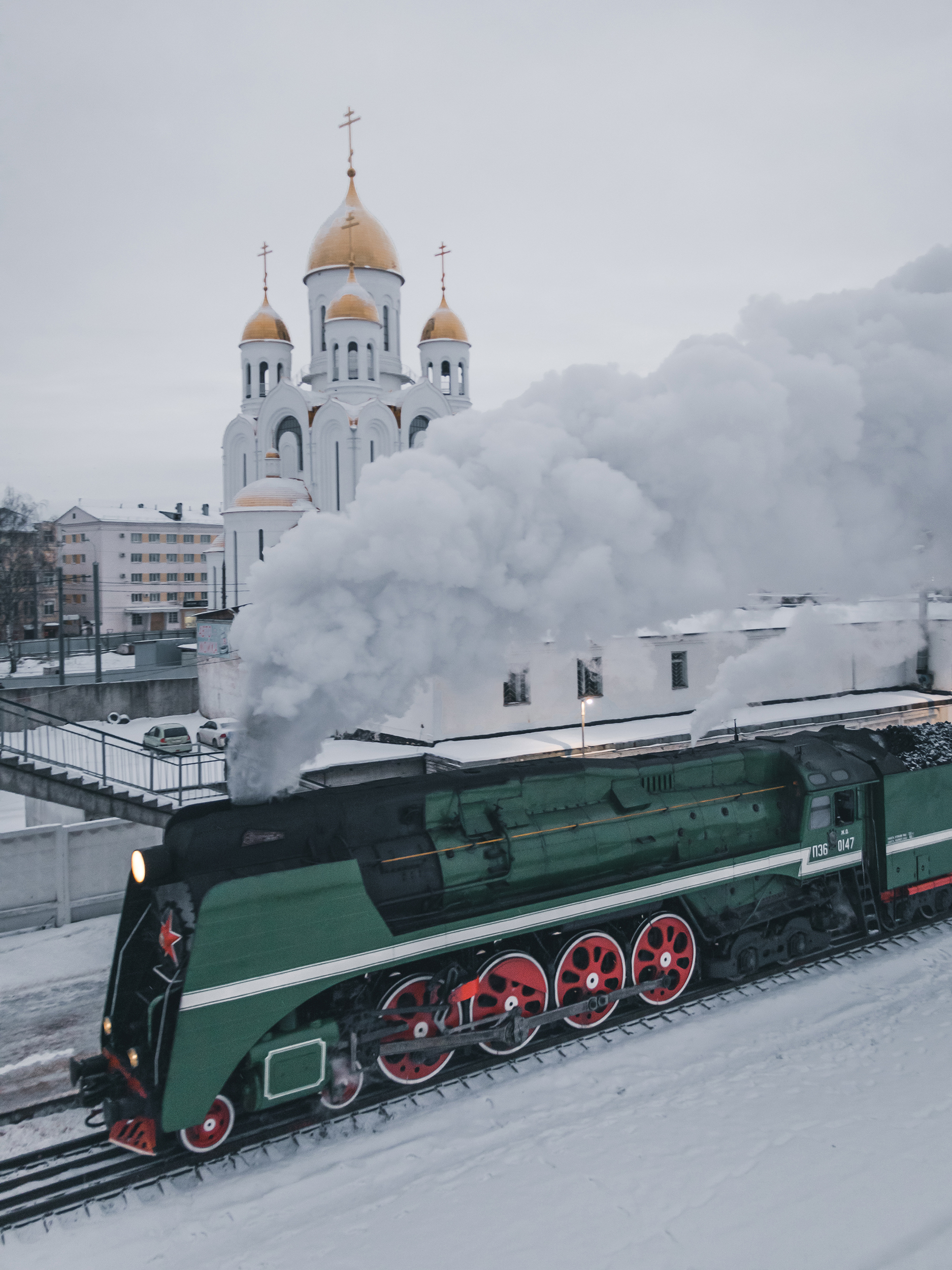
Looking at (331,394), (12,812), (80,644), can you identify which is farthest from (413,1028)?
(80,644)

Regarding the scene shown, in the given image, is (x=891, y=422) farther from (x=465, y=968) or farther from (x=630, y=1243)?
(x=630, y=1243)

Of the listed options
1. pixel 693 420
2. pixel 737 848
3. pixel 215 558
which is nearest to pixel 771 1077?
pixel 737 848

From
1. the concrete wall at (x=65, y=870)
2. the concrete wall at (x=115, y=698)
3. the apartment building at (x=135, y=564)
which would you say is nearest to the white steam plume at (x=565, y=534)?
the concrete wall at (x=65, y=870)

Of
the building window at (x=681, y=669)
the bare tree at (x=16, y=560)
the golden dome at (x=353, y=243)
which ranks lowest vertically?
the building window at (x=681, y=669)

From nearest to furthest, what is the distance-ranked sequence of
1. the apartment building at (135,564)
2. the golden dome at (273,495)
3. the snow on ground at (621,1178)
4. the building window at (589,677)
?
the snow on ground at (621,1178), the building window at (589,677), the golden dome at (273,495), the apartment building at (135,564)

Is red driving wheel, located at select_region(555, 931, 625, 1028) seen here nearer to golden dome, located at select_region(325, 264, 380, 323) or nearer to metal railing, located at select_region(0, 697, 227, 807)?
metal railing, located at select_region(0, 697, 227, 807)

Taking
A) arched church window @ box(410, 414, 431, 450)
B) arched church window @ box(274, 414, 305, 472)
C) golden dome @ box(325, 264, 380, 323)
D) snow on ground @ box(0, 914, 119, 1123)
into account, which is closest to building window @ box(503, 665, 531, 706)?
snow on ground @ box(0, 914, 119, 1123)

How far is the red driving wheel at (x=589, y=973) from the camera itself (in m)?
8.93

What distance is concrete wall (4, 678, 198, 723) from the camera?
958 inches

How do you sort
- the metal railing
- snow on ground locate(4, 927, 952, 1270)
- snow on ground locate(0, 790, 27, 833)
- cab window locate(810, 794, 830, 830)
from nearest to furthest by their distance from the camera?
snow on ground locate(4, 927, 952, 1270)
cab window locate(810, 794, 830, 830)
the metal railing
snow on ground locate(0, 790, 27, 833)

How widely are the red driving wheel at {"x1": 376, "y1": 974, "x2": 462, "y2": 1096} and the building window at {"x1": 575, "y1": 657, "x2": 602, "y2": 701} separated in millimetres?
13221

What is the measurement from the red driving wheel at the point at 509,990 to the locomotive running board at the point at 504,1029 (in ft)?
0.27

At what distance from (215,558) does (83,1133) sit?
121ft

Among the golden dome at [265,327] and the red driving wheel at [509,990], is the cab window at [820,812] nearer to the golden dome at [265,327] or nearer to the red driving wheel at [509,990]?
the red driving wheel at [509,990]
